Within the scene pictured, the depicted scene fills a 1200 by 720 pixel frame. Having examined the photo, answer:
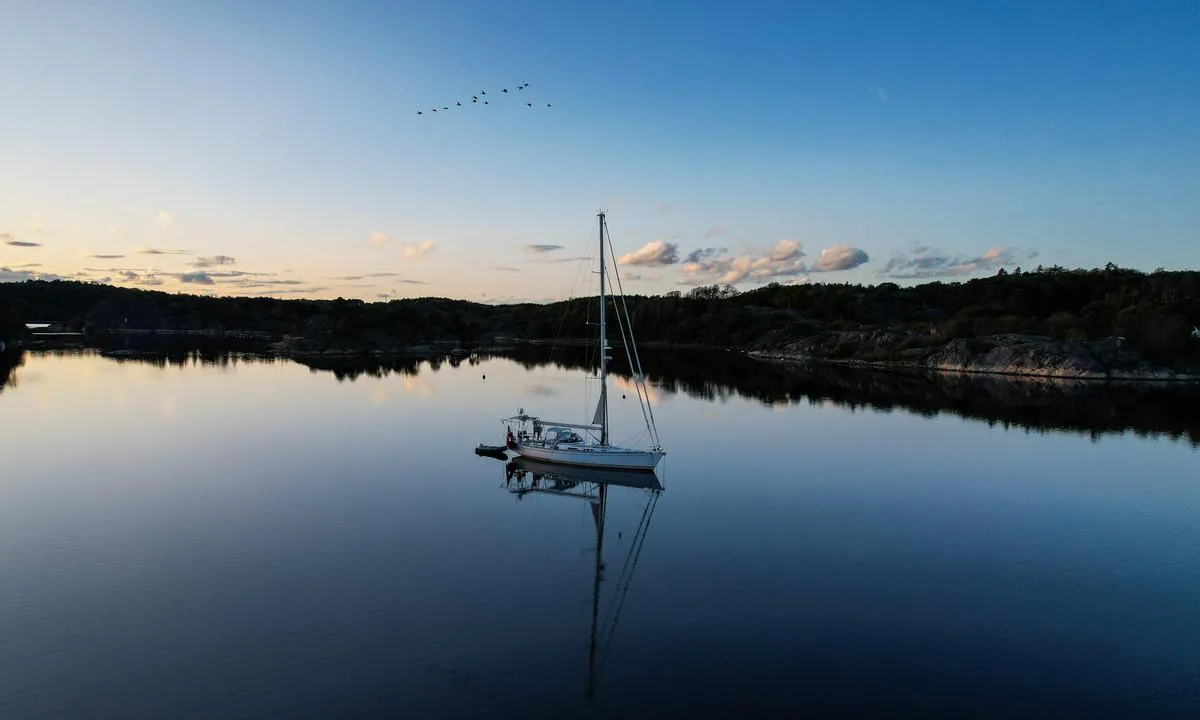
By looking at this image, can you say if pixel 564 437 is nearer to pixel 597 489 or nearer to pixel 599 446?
pixel 599 446

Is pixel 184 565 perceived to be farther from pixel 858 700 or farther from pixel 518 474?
pixel 858 700

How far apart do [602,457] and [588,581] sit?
1418 centimetres

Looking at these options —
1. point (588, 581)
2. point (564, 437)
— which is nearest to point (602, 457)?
point (564, 437)

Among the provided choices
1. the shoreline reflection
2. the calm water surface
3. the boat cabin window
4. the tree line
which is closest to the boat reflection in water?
the calm water surface

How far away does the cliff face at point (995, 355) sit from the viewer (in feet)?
279

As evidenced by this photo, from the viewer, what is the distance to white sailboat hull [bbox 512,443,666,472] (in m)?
34.2

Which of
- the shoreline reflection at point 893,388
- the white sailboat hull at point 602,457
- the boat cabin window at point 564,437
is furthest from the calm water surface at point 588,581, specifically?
the shoreline reflection at point 893,388

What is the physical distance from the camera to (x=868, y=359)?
112 meters

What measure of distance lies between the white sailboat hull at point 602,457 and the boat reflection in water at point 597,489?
53 cm

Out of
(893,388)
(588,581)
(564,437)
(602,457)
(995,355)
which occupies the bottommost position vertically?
(588,581)

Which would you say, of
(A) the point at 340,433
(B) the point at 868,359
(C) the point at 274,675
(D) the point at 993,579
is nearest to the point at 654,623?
(C) the point at 274,675

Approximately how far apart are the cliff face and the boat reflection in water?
76.0 metres

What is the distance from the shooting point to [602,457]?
3506 cm

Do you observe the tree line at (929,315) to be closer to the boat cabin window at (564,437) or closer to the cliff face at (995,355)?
the cliff face at (995,355)
